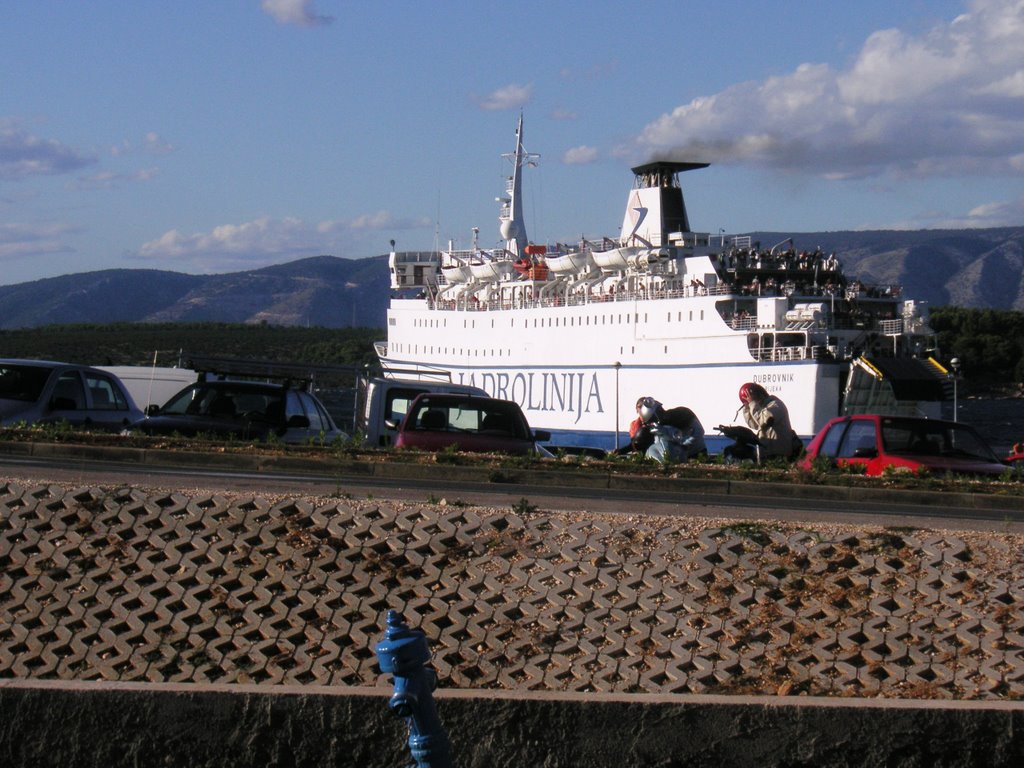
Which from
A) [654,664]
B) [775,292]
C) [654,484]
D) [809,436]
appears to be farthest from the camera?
[775,292]

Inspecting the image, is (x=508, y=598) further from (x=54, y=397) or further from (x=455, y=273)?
(x=455, y=273)

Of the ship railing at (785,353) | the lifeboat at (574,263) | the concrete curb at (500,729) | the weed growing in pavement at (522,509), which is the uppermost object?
the lifeboat at (574,263)

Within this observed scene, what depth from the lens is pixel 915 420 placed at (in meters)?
17.7

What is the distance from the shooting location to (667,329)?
56312 mm

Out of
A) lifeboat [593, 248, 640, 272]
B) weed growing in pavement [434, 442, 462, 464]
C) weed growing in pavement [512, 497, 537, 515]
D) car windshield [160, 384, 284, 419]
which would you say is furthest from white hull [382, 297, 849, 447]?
weed growing in pavement [512, 497, 537, 515]

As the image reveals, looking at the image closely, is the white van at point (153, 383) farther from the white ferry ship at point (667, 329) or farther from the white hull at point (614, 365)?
the white hull at point (614, 365)

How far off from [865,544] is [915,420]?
771 centimetres

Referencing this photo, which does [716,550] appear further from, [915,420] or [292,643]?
[915,420]

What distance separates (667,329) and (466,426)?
3814 cm

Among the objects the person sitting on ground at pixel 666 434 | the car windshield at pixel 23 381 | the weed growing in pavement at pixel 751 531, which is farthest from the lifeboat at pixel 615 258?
the weed growing in pavement at pixel 751 531

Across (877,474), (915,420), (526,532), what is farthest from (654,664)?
(915,420)

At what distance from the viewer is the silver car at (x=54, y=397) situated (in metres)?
18.8

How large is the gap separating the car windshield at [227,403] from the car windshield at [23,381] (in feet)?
5.65

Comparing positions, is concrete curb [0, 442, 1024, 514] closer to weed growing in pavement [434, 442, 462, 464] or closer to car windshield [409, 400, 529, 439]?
weed growing in pavement [434, 442, 462, 464]
